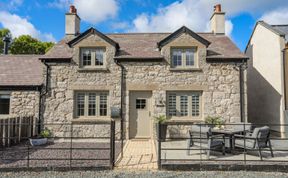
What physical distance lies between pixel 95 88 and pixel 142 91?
8.06 ft

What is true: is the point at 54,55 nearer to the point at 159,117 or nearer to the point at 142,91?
the point at 142,91

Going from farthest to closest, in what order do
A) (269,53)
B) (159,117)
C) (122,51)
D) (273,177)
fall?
1. (269,53)
2. (122,51)
3. (159,117)
4. (273,177)

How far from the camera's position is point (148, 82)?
41.0 ft

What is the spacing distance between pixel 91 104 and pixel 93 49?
2.94 meters

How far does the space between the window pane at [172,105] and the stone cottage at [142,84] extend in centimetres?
3

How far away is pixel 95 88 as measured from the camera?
40.9 ft

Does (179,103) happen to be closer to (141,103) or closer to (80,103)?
(141,103)

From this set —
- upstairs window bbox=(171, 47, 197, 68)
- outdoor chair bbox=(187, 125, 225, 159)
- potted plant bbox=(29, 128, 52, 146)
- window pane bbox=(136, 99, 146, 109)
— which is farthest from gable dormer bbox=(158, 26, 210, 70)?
potted plant bbox=(29, 128, 52, 146)

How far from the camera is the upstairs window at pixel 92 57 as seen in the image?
12781mm

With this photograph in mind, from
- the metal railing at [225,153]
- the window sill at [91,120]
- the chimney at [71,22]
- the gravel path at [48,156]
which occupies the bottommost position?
the gravel path at [48,156]

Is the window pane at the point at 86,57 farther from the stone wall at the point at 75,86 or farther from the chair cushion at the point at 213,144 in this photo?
the chair cushion at the point at 213,144

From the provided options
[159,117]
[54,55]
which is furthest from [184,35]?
[54,55]

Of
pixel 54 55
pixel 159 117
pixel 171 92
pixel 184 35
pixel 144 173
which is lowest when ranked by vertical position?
pixel 144 173

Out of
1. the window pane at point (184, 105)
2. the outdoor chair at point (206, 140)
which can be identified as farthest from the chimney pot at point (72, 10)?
the outdoor chair at point (206, 140)
